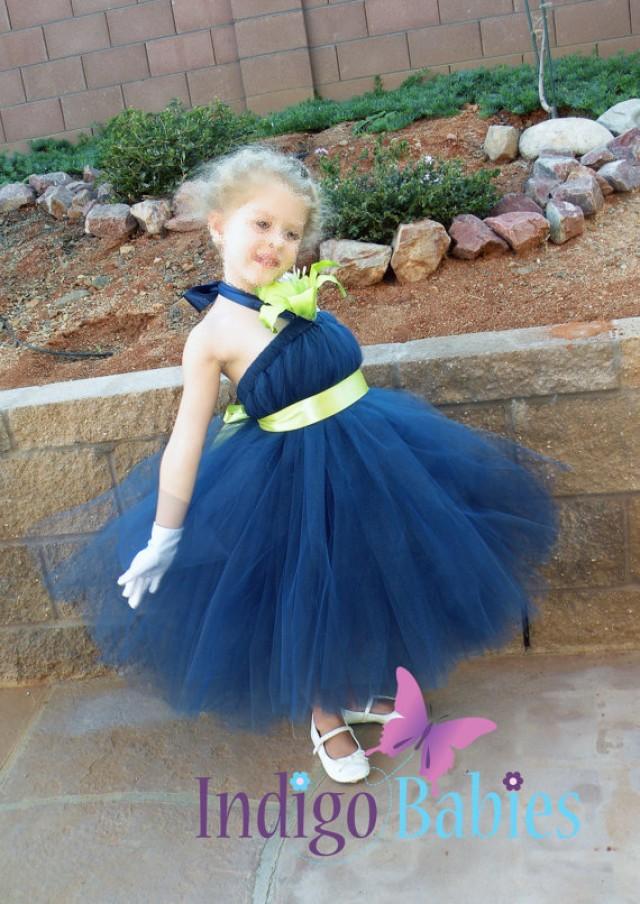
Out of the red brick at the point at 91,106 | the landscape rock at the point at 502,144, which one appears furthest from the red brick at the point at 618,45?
the red brick at the point at 91,106

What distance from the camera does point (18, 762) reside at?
261cm

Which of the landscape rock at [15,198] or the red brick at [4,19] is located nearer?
the landscape rock at [15,198]

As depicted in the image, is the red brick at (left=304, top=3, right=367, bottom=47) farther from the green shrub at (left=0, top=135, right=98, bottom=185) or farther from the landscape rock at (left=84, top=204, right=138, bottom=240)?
the landscape rock at (left=84, top=204, right=138, bottom=240)

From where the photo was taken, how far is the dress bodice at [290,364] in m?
2.16

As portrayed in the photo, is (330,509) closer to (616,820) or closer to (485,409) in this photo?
(485,409)

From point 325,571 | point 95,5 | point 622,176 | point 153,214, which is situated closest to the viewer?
point 325,571

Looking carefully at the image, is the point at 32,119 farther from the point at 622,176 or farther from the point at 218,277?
the point at 622,176

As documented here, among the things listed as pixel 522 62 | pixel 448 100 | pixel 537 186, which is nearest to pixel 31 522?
pixel 537 186

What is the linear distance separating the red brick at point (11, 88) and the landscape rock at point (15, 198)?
1.72 m

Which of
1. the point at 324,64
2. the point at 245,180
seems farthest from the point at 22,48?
the point at 245,180

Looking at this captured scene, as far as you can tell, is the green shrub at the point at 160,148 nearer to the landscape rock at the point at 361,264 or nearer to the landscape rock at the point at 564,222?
the landscape rock at the point at 361,264

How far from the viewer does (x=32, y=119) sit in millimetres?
6031

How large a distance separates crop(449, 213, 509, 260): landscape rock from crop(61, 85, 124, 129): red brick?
341 centimetres

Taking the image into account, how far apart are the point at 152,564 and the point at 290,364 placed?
0.54 metres
